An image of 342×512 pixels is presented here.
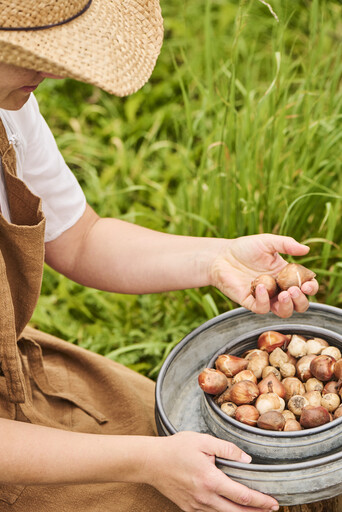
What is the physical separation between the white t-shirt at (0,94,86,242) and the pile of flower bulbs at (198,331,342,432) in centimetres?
49

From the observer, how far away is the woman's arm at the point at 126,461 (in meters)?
1.00

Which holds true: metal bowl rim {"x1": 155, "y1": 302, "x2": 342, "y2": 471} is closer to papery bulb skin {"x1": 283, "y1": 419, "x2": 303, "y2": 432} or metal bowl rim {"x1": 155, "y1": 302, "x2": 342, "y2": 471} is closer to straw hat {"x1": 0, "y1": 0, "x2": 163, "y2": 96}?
papery bulb skin {"x1": 283, "y1": 419, "x2": 303, "y2": 432}

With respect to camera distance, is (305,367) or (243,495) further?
(305,367)

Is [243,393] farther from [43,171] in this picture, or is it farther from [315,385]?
[43,171]

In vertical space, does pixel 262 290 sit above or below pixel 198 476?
above

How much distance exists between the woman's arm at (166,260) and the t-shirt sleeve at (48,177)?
3 cm

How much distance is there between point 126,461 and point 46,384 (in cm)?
31

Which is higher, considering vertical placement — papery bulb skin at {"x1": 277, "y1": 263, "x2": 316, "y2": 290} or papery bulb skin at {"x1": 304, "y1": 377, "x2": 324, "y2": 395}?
papery bulb skin at {"x1": 277, "y1": 263, "x2": 316, "y2": 290}

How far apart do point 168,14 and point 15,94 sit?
2657mm

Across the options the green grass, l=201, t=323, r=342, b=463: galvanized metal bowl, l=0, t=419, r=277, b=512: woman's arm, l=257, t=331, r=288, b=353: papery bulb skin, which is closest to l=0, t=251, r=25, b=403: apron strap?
l=0, t=419, r=277, b=512: woman's arm

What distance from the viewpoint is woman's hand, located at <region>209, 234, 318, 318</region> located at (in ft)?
3.84

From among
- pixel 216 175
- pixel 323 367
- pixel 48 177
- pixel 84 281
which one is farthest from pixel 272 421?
pixel 216 175

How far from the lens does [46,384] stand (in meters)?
1.27

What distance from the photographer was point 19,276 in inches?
48.0
